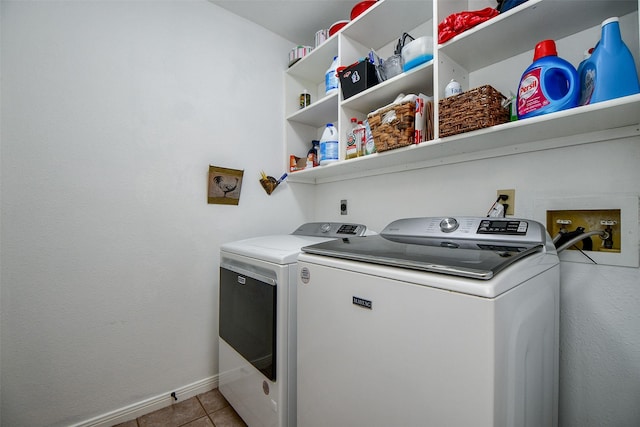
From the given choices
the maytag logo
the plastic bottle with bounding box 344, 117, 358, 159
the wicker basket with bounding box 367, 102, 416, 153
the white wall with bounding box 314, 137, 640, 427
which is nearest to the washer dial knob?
the white wall with bounding box 314, 137, 640, 427

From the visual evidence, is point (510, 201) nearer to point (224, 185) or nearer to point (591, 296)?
point (591, 296)

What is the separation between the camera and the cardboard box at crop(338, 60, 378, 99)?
1512 millimetres

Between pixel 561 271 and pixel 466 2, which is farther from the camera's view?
pixel 466 2

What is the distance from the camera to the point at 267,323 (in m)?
1.22

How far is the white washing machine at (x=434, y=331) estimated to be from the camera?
2.03ft

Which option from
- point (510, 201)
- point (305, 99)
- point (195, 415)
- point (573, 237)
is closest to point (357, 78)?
point (305, 99)

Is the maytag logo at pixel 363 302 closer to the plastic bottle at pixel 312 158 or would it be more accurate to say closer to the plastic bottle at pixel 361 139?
the plastic bottle at pixel 361 139

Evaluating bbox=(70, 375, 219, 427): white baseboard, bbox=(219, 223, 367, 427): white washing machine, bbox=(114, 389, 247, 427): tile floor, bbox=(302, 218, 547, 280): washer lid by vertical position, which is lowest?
bbox=(114, 389, 247, 427): tile floor

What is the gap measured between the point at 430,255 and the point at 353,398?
0.53 m

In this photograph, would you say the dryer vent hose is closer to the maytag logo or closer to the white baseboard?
the maytag logo

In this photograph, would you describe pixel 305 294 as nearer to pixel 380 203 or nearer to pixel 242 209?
pixel 380 203

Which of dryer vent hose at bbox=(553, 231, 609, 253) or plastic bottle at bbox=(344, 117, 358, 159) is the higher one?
plastic bottle at bbox=(344, 117, 358, 159)

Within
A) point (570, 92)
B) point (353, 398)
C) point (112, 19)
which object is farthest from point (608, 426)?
point (112, 19)

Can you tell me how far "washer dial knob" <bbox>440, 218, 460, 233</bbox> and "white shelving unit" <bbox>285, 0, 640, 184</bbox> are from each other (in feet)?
1.15
